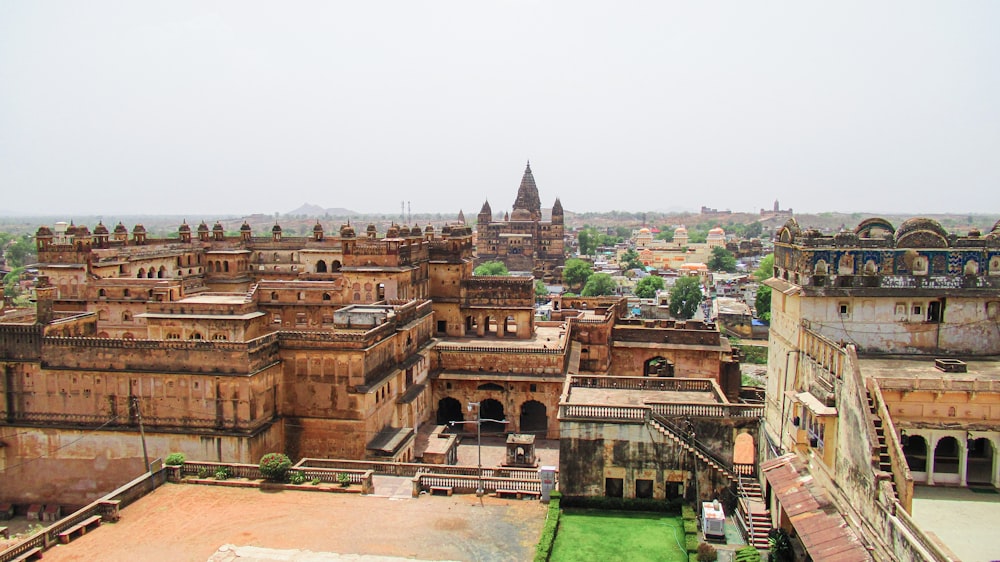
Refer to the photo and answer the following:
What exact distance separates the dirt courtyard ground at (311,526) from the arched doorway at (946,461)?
45.0ft

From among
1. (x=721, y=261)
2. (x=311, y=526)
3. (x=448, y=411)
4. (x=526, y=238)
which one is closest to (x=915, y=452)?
(x=311, y=526)

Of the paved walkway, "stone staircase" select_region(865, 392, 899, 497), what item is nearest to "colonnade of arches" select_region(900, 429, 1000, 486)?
the paved walkway

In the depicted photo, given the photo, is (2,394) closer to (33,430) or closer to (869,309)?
(33,430)

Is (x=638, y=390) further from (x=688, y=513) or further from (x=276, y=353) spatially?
(x=276, y=353)

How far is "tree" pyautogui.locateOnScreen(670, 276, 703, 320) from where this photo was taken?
97.7 metres

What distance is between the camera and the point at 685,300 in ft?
322

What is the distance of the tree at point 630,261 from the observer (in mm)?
147125

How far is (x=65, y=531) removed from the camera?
80.9ft

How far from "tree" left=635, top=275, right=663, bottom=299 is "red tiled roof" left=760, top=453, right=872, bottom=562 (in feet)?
266

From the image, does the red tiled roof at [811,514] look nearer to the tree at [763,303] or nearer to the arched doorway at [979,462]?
the arched doorway at [979,462]

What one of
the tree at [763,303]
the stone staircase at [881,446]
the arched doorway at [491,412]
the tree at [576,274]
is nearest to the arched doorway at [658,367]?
the arched doorway at [491,412]

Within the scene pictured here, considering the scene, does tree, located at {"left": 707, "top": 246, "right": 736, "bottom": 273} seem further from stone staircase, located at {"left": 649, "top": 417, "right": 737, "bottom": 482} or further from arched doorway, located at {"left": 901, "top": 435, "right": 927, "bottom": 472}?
stone staircase, located at {"left": 649, "top": 417, "right": 737, "bottom": 482}

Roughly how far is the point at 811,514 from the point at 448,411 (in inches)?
997

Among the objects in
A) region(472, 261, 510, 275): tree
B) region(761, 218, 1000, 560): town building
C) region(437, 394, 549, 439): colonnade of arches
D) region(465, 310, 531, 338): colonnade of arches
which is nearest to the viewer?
region(761, 218, 1000, 560): town building
